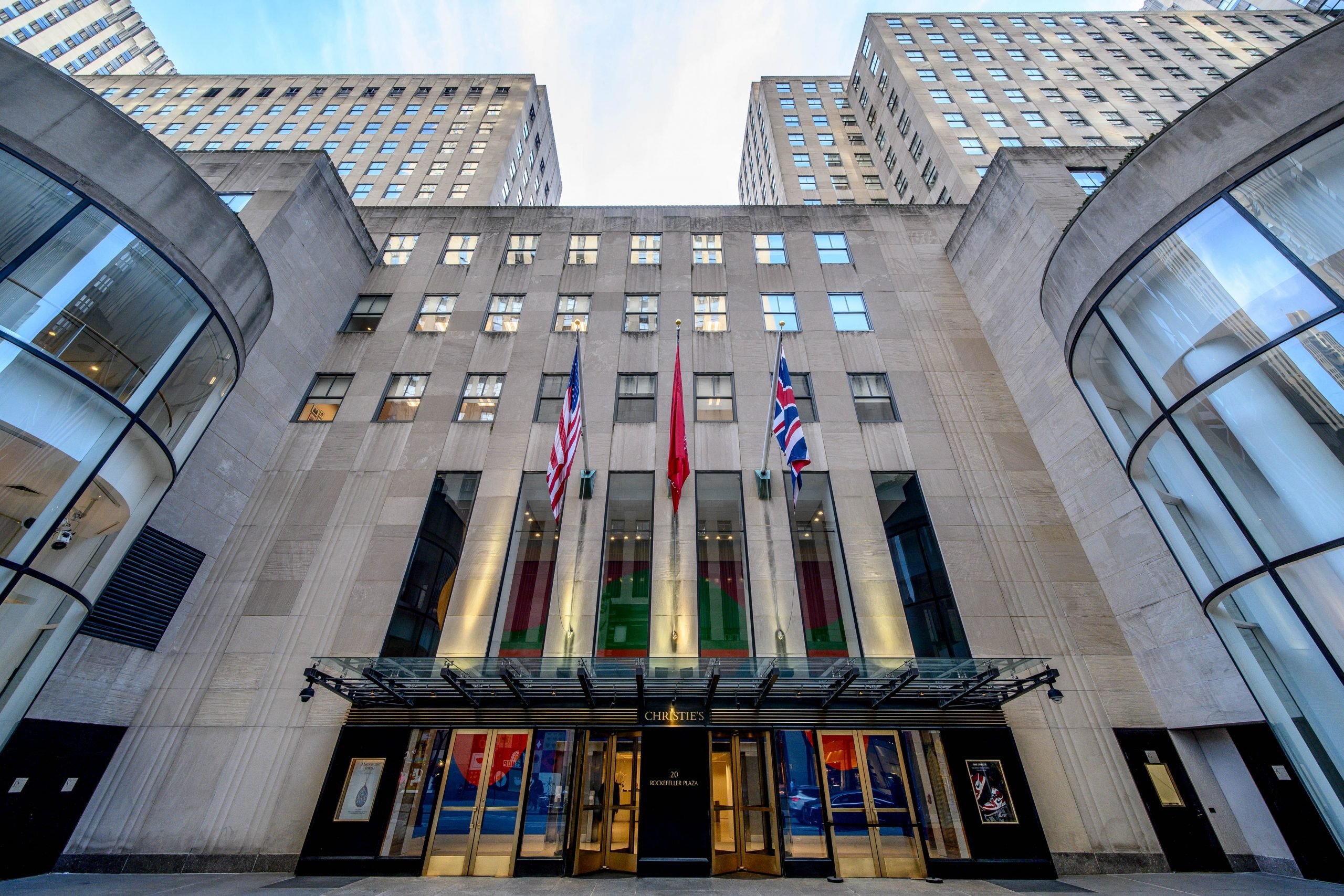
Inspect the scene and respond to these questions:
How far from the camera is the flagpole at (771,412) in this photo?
14875 mm

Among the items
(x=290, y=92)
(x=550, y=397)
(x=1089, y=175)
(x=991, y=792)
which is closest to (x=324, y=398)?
(x=550, y=397)

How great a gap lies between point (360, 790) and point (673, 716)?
7.94 metres

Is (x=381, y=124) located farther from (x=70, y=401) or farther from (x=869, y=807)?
(x=869, y=807)

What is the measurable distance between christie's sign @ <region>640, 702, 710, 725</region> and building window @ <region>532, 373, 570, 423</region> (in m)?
10.5

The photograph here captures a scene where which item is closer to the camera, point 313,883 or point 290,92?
point 313,883

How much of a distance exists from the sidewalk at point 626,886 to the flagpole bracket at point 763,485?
9.68m

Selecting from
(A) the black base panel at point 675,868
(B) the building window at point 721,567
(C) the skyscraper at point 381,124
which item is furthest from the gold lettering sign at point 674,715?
(C) the skyscraper at point 381,124

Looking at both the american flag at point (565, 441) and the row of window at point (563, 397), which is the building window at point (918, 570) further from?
the american flag at point (565, 441)

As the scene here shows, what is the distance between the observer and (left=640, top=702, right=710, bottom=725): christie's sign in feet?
41.6

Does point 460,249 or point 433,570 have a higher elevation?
point 460,249

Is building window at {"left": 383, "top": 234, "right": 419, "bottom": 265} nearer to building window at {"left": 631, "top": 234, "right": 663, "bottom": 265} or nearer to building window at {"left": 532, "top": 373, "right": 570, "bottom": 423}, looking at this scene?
building window at {"left": 631, "top": 234, "right": 663, "bottom": 265}

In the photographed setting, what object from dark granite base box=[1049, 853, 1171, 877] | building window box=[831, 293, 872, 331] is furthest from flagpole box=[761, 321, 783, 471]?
dark granite base box=[1049, 853, 1171, 877]

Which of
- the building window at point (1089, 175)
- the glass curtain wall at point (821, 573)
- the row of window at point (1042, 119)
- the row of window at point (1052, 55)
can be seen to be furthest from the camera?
the row of window at point (1052, 55)

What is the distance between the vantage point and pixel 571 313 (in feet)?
74.8
